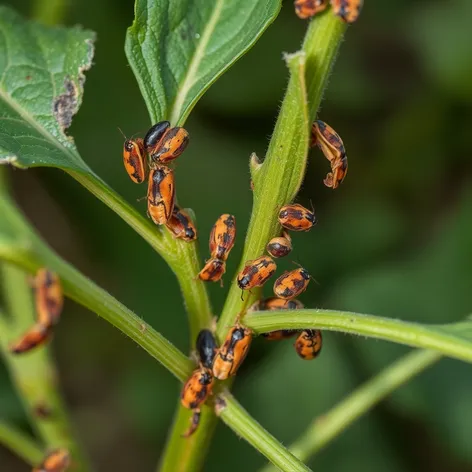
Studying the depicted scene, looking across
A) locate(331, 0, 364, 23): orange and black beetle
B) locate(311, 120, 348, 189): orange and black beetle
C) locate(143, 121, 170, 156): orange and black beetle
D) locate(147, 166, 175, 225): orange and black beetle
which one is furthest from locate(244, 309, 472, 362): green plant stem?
locate(331, 0, 364, 23): orange and black beetle

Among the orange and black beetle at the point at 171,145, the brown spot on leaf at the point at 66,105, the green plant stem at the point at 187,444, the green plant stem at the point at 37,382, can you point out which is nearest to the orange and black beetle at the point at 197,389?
the green plant stem at the point at 187,444

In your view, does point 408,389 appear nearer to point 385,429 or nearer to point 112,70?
point 385,429

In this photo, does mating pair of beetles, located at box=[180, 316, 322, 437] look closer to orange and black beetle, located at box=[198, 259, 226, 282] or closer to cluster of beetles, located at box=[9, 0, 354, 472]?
cluster of beetles, located at box=[9, 0, 354, 472]

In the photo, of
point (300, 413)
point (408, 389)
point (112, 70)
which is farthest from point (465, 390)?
point (112, 70)

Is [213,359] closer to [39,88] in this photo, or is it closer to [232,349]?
[232,349]

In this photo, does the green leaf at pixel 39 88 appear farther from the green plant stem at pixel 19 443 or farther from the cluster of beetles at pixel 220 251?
the green plant stem at pixel 19 443

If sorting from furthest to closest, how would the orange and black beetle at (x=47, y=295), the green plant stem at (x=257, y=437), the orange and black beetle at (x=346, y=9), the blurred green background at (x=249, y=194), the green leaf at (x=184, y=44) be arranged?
the blurred green background at (x=249, y=194) < the green leaf at (x=184, y=44) < the green plant stem at (x=257, y=437) < the orange and black beetle at (x=346, y=9) < the orange and black beetle at (x=47, y=295)

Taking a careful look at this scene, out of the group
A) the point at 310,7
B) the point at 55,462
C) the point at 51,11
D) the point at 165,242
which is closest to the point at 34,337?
the point at 165,242
